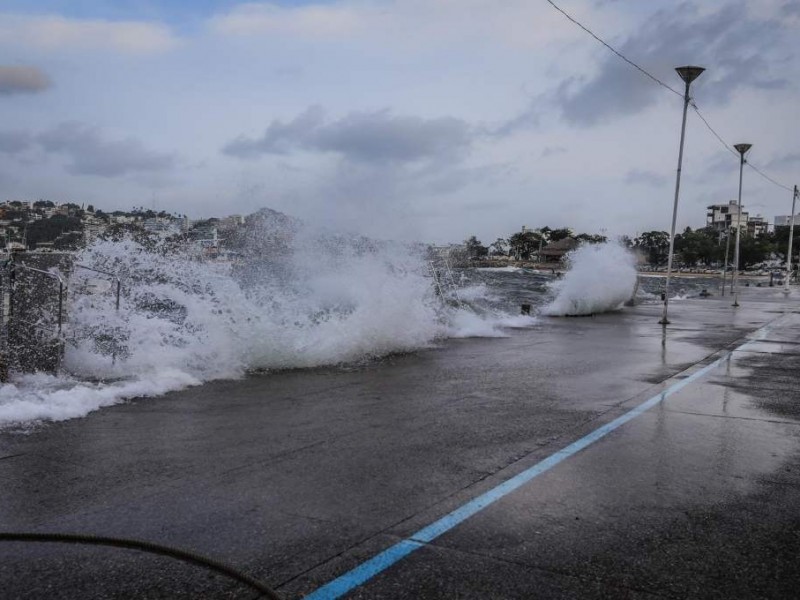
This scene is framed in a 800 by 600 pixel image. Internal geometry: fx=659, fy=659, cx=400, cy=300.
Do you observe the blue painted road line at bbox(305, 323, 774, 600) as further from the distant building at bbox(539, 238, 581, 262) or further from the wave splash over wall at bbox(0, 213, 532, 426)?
the distant building at bbox(539, 238, 581, 262)

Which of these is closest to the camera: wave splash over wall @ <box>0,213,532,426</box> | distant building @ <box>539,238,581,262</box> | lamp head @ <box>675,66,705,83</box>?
wave splash over wall @ <box>0,213,532,426</box>

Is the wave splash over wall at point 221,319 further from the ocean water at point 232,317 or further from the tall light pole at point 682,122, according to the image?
the tall light pole at point 682,122

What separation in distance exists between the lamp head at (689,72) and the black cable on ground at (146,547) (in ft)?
59.9

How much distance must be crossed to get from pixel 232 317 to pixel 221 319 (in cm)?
19

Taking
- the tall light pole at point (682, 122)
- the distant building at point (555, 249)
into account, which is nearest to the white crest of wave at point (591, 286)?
the tall light pole at point (682, 122)

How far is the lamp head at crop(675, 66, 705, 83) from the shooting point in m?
17.6

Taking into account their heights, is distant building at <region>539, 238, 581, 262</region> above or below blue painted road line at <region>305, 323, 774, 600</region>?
above

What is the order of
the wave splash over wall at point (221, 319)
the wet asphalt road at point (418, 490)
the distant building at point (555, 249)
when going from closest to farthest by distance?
the wet asphalt road at point (418, 490), the wave splash over wall at point (221, 319), the distant building at point (555, 249)

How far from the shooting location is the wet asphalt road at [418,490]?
10.3ft

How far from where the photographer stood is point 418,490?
4371 mm

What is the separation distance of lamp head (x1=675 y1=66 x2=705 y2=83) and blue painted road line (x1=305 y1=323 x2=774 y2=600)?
552 inches

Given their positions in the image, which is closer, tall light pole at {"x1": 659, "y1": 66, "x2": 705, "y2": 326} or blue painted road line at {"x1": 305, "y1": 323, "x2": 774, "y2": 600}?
blue painted road line at {"x1": 305, "y1": 323, "x2": 774, "y2": 600}

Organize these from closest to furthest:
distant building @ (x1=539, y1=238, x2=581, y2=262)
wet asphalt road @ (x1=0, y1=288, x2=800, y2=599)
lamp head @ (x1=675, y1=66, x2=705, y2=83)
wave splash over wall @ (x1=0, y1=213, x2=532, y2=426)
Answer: wet asphalt road @ (x1=0, y1=288, x2=800, y2=599), wave splash over wall @ (x1=0, y1=213, x2=532, y2=426), lamp head @ (x1=675, y1=66, x2=705, y2=83), distant building @ (x1=539, y1=238, x2=581, y2=262)

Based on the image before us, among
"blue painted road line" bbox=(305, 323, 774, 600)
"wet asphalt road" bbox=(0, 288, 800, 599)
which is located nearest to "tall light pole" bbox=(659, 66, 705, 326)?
"wet asphalt road" bbox=(0, 288, 800, 599)
